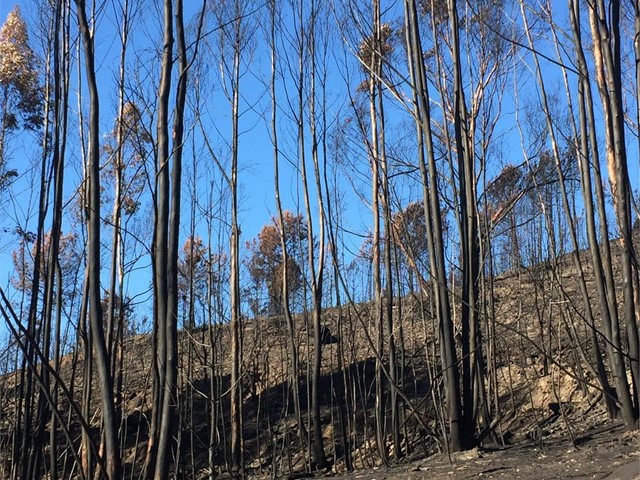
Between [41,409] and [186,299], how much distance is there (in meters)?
4.24

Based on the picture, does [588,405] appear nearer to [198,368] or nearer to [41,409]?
[41,409]

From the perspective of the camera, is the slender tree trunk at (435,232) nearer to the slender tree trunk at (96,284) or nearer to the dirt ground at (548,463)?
the dirt ground at (548,463)

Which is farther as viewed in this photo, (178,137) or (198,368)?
(198,368)

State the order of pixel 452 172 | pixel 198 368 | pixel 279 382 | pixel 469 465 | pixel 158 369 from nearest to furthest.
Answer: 1. pixel 158 369
2. pixel 469 465
3. pixel 452 172
4. pixel 279 382
5. pixel 198 368

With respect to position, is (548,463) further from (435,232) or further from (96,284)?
(96,284)

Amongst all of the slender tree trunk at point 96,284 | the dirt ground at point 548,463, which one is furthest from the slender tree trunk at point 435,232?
the slender tree trunk at point 96,284

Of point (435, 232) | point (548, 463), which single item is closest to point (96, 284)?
point (435, 232)

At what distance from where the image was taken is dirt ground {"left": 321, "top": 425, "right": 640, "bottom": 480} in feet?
10.9

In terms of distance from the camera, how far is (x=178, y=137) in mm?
3139

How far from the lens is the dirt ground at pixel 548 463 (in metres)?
3.33

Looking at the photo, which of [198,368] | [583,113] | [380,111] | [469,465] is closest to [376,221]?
[380,111]

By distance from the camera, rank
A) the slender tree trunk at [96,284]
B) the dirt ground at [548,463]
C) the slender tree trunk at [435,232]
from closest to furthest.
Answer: the slender tree trunk at [96,284] < the dirt ground at [548,463] < the slender tree trunk at [435,232]

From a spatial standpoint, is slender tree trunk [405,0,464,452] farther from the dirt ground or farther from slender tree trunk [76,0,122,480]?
slender tree trunk [76,0,122,480]

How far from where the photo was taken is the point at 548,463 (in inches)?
147
